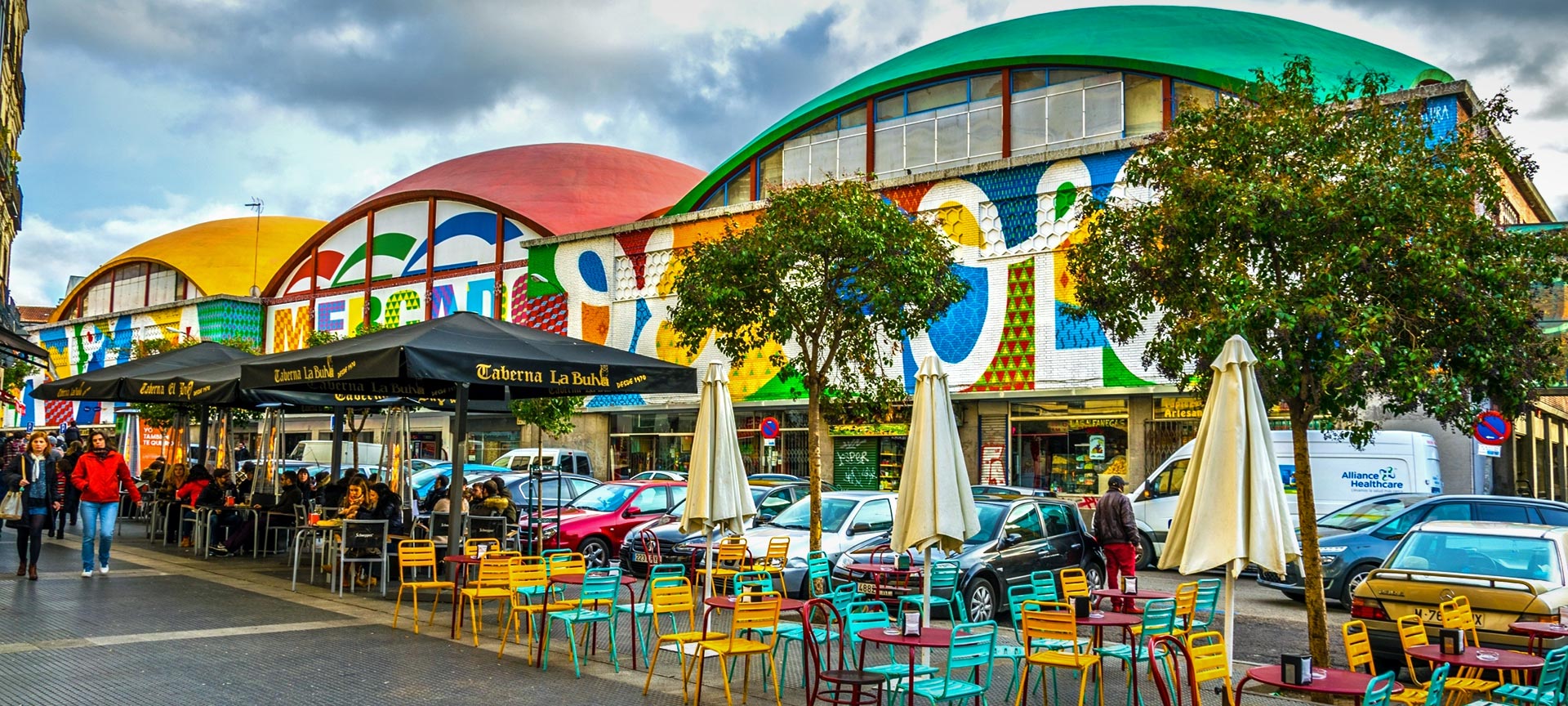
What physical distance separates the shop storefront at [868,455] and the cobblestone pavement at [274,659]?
63.3 ft

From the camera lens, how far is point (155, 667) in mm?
8969

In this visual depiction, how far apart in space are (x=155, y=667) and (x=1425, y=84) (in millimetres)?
24410

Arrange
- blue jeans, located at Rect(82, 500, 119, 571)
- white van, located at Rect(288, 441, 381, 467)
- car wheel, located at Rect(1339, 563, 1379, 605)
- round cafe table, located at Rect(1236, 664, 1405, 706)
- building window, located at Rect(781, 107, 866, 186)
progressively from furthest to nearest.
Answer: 1. building window, located at Rect(781, 107, 866, 186)
2. white van, located at Rect(288, 441, 381, 467)
3. car wheel, located at Rect(1339, 563, 1379, 605)
4. blue jeans, located at Rect(82, 500, 119, 571)
5. round cafe table, located at Rect(1236, 664, 1405, 706)

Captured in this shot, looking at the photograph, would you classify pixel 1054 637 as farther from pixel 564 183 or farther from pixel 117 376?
pixel 564 183

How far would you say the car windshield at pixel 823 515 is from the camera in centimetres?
1526

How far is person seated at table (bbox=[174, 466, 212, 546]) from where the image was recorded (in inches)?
741

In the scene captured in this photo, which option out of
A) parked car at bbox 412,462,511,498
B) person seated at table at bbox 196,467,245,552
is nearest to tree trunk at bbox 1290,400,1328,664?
parked car at bbox 412,462,511,498

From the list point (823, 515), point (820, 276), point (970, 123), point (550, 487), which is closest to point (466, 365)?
point (823, 515)

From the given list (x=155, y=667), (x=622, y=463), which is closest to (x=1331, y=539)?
(x=155, y=667)

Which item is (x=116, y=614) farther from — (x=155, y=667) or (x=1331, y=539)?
(x=1331, y=539)

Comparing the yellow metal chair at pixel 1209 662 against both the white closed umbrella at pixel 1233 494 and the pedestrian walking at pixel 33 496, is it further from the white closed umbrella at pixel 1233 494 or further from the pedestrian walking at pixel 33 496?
the pedestrian walking at pixel 33 496

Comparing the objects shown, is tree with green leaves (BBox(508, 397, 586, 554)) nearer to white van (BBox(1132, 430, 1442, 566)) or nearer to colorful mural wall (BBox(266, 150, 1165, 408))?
colorful mural wall (BBox(266, 150, 1165, 408))

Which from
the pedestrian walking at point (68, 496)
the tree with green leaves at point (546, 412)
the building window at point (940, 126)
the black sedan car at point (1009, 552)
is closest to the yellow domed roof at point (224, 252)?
the tree with green leaves at point (546, 412)

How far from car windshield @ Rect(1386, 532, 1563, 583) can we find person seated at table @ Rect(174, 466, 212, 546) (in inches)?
642
